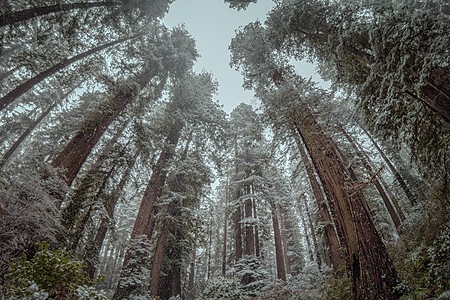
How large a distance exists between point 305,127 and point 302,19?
3.26 meters

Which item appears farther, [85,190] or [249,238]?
[249,238]

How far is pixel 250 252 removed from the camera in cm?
1183

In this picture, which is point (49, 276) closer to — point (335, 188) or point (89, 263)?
point (89, 263)

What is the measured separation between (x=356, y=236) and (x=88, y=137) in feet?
26.9

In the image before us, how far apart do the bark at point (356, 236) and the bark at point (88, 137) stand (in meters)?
6.71

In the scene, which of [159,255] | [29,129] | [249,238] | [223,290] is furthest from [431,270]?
[29,129]

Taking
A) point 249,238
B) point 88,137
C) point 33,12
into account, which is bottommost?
point 249,238

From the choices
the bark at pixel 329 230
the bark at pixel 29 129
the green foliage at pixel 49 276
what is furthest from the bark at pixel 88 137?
the bark at pixel 329 230

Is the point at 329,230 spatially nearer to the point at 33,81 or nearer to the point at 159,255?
the point at 159,255

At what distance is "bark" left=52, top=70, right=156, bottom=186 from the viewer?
5922 millimetres

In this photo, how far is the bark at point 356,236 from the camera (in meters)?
3.43

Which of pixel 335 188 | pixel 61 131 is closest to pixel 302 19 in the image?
pixel 335 188

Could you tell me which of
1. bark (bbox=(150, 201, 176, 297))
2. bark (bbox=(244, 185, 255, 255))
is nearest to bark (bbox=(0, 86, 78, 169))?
bark (bbox=(150, 201, 176, 297))

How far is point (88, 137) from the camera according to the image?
6855 millimetres
